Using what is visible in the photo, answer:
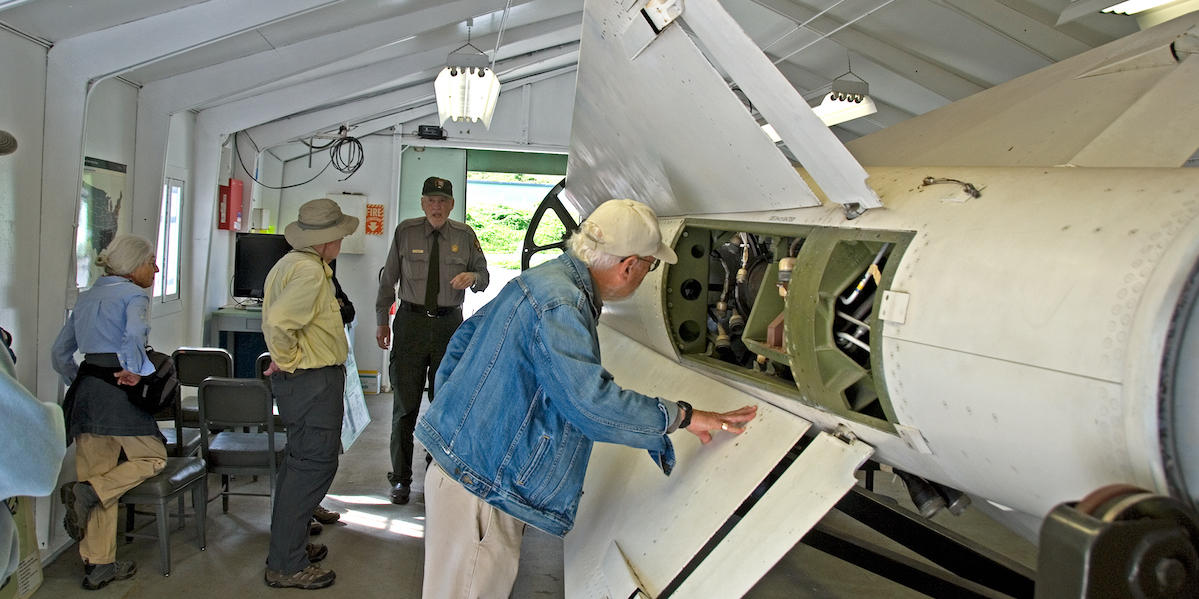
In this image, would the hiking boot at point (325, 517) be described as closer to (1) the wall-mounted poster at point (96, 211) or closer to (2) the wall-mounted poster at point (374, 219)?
(1) the wall-mounted poster at point (96, 211)

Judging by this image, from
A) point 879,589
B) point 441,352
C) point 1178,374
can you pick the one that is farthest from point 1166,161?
point 441,352

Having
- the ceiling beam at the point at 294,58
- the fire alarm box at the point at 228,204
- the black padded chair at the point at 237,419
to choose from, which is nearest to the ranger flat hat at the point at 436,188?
the ceiling beam at the point at 294,58

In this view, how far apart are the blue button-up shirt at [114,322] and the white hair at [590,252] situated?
6.83 feet

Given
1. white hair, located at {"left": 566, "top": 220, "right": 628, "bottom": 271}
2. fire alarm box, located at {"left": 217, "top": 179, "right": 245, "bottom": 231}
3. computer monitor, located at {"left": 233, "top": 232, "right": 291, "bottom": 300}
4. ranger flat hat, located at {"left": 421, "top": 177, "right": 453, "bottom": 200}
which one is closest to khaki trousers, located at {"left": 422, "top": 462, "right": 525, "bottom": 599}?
white hair, located at {"left": 566, "top": 220, "right": 628, "bottom": 271}

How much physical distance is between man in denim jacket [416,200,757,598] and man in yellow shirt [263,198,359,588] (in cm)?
127

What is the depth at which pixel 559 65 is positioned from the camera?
835 centimetres

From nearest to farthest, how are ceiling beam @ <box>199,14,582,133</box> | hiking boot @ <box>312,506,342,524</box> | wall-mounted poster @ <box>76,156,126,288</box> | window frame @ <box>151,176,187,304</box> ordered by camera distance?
1. wall-mounted poster @ <box>76,156,126,288</box>
2. hiking boot @ <box>312,506,342,524</box>
3. window frame @ <box>151,176,187,304</box>
4. ceiling beam @ <box>199,14,582,133</box>

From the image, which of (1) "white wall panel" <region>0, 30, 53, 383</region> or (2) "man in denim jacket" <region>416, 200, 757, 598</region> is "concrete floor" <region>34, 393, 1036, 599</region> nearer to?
(1) "white wall panel" <region>0, 30, 53, 383</region>

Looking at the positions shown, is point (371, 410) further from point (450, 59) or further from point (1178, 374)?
point (1178, 374)

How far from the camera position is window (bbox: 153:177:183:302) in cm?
525

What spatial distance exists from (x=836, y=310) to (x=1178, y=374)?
0.78 metres

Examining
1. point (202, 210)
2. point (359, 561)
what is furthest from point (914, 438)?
point (202, 210)

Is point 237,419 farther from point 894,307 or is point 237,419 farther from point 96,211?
point 894,307

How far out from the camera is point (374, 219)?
814cm
